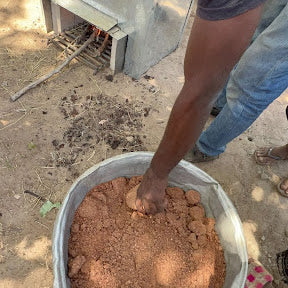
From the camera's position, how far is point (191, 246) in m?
1.50

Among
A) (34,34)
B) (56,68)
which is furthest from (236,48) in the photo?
(34,34)

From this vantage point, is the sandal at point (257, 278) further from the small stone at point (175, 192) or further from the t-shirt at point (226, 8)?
the t-shirt at point (226, 8)

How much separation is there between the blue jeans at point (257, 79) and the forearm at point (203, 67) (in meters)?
0.73

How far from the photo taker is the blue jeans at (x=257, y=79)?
1445mm

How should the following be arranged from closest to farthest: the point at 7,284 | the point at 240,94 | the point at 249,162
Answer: the point at 7,284
the point at 240,94
the point at 249,162

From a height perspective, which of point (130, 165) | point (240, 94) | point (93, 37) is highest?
point (240, 94)

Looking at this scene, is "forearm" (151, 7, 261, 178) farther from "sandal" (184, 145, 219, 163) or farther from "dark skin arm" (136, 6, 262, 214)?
"sandal" (184, 145, 219, 163)

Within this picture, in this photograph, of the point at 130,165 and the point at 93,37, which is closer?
the point at 130,165

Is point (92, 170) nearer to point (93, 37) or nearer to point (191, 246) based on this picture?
point (191, 246)

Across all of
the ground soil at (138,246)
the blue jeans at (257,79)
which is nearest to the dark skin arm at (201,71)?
the ground soil at (138,246)

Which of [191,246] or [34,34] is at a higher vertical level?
[191,246]

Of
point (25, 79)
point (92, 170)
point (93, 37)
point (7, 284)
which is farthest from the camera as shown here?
point (93, 37)

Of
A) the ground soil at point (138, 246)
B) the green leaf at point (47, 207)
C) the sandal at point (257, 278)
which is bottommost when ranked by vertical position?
the green leaf at point (47, 207)

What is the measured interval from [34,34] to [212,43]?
103 inches
